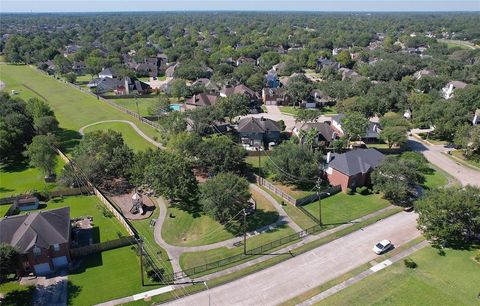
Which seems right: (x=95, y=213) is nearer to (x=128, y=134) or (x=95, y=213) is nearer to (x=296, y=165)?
(x=296, y=165)

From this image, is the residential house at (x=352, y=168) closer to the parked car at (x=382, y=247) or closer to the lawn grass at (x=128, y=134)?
the parked car at (x=382, y=247)

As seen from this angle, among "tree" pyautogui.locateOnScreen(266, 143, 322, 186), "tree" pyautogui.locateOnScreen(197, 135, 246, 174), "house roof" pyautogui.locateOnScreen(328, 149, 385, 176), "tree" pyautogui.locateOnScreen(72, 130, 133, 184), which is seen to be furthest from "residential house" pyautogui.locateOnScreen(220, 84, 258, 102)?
"tree" pyautogui.locateOnScreen(72, 130, 133, 184)

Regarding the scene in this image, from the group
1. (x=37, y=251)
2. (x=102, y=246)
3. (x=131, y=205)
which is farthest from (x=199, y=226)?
(x=37, y=251)

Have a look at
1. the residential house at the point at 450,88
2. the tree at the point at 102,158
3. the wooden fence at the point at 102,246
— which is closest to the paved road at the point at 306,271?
the wooden fence at the point at 102,246

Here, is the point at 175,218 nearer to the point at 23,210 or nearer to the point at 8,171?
the point at 23,210

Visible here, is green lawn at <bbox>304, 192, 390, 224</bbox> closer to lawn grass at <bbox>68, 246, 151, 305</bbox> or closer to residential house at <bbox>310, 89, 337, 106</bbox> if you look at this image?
lawn grass at <bbox>68, 246, 151, 305</bbox>

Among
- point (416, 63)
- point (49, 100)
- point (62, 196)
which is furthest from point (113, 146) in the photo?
point (416, 63)
